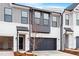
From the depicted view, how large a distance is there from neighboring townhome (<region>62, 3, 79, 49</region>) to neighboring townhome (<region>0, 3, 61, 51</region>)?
14cm

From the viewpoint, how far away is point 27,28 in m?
3.52

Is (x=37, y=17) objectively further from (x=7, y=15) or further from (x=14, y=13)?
(x=7, y=15)

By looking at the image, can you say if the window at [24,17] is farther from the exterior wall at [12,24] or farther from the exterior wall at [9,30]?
the exterior wall at [9,30]

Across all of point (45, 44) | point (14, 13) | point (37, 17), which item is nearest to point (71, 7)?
point (37, 17)

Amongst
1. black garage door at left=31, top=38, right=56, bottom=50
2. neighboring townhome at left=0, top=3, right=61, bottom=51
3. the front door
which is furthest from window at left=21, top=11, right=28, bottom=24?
black garage door at left=31, top=38, right=56, bottom=50

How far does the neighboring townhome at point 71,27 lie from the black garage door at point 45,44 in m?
0.24

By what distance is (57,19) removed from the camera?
3.65m

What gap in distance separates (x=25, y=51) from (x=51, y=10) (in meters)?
1.09

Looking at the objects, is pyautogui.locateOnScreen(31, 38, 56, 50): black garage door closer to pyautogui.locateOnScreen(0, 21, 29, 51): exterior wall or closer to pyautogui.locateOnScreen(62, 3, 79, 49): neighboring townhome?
pyautogui.locateOnScreen(62, 3, 79, 49): neighboring townhome

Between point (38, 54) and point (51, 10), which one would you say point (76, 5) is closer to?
A: point (51, 10)

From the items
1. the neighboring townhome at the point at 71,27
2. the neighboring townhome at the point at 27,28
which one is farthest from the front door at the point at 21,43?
the neighboring townhome at the point at 71,27

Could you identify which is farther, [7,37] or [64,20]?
[64,20]

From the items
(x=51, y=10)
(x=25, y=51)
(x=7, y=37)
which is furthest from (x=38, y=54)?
(x=51, y=10)

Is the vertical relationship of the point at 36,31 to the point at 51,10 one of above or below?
below
